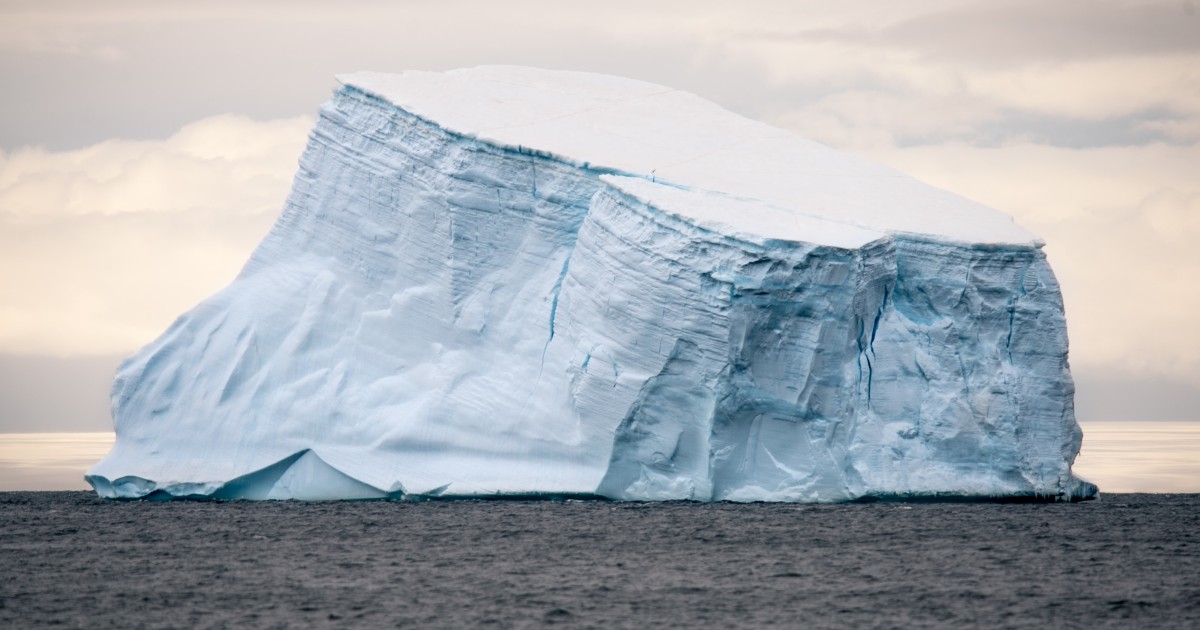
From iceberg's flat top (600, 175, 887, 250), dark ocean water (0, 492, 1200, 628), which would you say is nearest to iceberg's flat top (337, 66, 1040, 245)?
iceberg's flat top (600, 175, 887, 250)

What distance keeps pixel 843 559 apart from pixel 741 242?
344cm

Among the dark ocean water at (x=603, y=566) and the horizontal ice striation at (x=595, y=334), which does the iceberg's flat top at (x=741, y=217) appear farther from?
the dark ocean water at (x=603, y=566)

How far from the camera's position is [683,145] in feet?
67.6

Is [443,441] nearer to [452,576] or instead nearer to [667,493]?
[667,493]

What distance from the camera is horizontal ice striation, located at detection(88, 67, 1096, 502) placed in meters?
17.9

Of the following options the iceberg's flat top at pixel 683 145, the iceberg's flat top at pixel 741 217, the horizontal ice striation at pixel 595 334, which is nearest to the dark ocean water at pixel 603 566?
the horizontal ice striation at pixel 595 334

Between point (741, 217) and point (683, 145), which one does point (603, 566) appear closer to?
point (741, 217)

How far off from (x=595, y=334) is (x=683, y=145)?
3.37 metres

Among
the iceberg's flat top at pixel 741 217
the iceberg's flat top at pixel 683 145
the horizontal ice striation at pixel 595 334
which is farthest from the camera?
the iceberg's flat top at pixel 683 145

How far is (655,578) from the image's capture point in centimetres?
1455

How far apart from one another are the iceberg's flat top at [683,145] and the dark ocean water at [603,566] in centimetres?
305

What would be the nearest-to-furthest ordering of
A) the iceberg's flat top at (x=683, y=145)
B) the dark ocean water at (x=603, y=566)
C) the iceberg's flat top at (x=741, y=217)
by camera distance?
the dark ocean water at (x=603, y=566), the iceberg's flat top at (x=741, y=217), the iceberg's flat top at (x=683, y=145)

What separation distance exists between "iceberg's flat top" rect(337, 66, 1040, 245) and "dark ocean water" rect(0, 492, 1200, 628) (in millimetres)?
3053

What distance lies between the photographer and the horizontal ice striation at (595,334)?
58.6 ft
